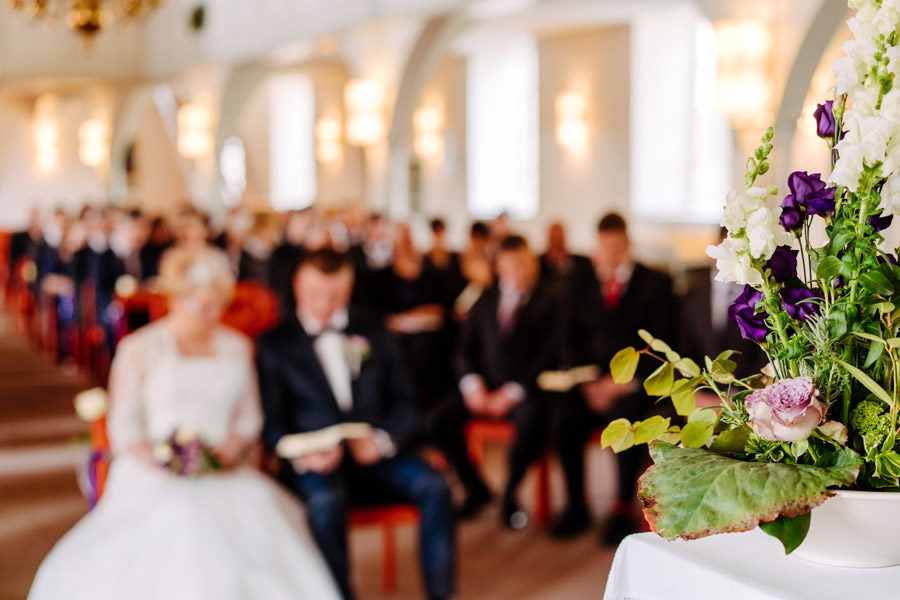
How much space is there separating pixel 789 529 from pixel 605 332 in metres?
4.02

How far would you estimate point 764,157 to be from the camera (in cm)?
128

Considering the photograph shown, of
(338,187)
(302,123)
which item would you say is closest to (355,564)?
(338,187)

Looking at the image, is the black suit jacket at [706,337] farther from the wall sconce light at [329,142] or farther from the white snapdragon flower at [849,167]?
the wall sconce light at [329,142]

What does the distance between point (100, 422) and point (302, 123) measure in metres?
15.4

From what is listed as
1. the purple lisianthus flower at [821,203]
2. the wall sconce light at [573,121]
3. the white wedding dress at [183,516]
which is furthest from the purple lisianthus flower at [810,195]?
the wall sconce light at [573,121]

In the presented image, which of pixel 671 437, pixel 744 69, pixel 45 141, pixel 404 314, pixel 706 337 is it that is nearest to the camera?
pixel 671 437

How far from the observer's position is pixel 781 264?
1.32 meters

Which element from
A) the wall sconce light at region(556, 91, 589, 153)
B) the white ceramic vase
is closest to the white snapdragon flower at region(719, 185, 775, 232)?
the white ceramic vase

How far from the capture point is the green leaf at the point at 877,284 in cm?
126

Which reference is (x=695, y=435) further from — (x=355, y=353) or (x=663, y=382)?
(x=355, y=353)

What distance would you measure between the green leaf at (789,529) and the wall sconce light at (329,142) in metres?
16.0

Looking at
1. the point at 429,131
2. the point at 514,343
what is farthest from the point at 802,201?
the point at 429,131

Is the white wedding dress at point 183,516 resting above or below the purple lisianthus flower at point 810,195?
below

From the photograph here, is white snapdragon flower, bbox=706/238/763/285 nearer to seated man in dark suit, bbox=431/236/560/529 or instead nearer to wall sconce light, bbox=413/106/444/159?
seated man in dark suit, bbox=431/236/560/529
